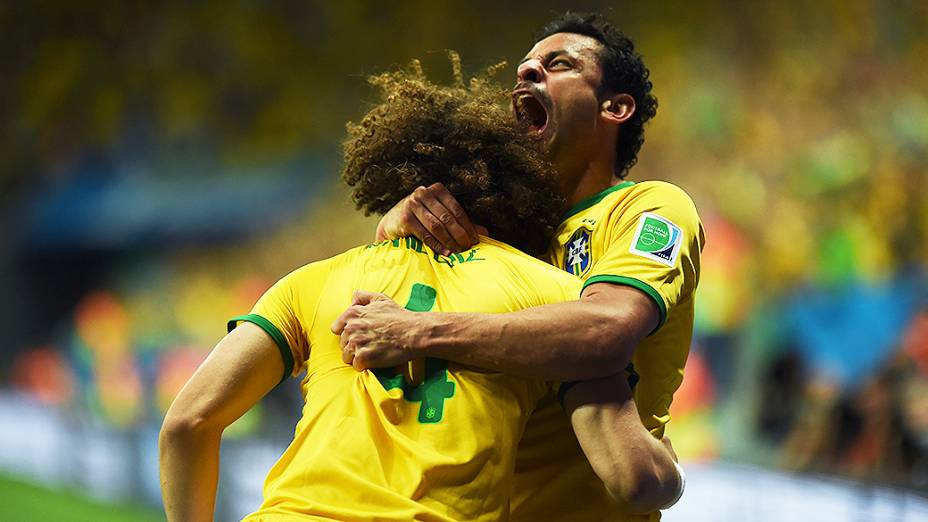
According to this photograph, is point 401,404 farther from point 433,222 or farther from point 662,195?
point 662,195

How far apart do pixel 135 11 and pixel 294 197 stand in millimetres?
2613

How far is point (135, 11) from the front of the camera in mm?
9461

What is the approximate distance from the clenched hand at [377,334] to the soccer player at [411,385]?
0.03 m

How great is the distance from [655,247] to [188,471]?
98cm

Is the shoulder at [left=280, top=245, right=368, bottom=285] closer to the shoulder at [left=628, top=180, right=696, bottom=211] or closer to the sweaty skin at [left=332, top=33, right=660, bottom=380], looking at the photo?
the sweaty skin at [left=332, top=33, right=660, bottom=380]

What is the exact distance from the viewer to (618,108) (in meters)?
2.75

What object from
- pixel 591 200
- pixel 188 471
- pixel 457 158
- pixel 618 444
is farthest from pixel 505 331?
pixel 591 200

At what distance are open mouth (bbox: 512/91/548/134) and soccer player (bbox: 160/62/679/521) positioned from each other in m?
0.46

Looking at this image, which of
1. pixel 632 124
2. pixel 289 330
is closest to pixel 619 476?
pixel 289 330

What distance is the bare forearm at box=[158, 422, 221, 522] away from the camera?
1823 mm

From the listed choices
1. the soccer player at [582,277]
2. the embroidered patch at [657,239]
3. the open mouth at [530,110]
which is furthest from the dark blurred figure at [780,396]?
the embroidered patch at [657,239]

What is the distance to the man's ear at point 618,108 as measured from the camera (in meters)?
2.71

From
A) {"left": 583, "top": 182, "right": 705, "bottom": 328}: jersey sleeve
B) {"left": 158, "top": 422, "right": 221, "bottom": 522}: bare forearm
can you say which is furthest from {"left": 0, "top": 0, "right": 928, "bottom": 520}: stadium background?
{"left": 158, "top": 422, "right": 221, "bottom": 522}: bare forearm

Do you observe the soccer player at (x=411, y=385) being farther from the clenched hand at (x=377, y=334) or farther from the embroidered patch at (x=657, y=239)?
the embroidered patch at (x=657, y=239)
